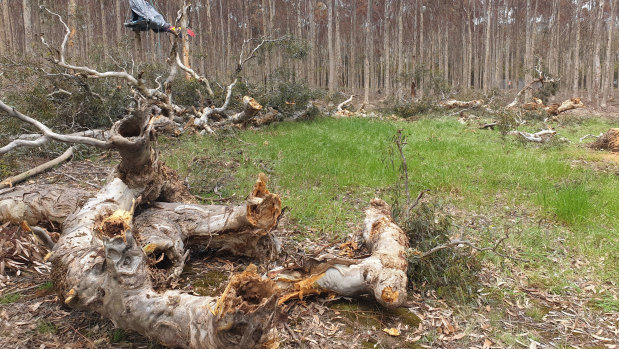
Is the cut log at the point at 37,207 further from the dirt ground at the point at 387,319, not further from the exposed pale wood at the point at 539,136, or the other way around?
the exposed pale wood at the point at 539,136

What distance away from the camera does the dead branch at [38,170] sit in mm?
5388

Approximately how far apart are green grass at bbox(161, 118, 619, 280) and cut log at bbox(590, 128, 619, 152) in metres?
0.56

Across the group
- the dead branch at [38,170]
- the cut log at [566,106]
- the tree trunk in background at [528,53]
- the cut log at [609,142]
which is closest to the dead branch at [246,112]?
the dead branch at [38,170]

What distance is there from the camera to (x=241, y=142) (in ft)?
33.0

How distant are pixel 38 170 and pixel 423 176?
642cm

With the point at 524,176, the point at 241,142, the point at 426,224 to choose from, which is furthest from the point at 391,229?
the point at 241,142

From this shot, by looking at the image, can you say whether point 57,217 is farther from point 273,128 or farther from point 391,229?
point 273,128

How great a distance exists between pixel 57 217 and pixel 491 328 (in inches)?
169

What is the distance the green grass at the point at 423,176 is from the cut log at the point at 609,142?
56cm

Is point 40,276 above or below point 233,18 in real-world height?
below

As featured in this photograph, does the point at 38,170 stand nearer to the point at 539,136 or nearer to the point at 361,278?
the point at 361,278

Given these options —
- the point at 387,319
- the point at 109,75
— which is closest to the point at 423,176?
the point at 387,319

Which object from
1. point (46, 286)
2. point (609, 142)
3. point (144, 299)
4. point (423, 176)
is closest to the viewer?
point (144, 299)

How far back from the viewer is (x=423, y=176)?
7145mm
